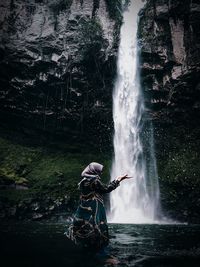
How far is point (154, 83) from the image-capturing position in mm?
22703

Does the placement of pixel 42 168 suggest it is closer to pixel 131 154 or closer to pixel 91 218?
pixel 131 154

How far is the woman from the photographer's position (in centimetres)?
499

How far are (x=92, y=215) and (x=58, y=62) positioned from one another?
1856 cm

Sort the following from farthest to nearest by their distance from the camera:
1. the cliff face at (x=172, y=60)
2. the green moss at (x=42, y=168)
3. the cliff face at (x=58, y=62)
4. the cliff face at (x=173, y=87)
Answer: the cliff face at (x=58, y=62)
the cliff face at (x=172, y=60)
the cliff face at (x=173, y=87)
the green moss at (x=42, y=168)

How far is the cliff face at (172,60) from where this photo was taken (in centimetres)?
2186

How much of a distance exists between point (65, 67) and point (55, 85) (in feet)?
5.30

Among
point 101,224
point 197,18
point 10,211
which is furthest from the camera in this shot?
point 197,18

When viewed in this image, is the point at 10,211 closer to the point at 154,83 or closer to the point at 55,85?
the point at 55,85

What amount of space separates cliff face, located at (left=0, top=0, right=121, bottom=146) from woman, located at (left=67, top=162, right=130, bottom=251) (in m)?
18.0

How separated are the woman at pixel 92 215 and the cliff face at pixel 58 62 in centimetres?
1805

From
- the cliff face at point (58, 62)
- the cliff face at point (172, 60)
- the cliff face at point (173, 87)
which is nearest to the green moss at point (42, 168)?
the cliff face at point (58, 62)

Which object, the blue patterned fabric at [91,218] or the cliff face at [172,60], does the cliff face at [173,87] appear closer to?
the cliff face at [172,60]

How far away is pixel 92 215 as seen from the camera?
5.10m

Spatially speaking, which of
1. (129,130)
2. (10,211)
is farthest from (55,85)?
(10,211)
